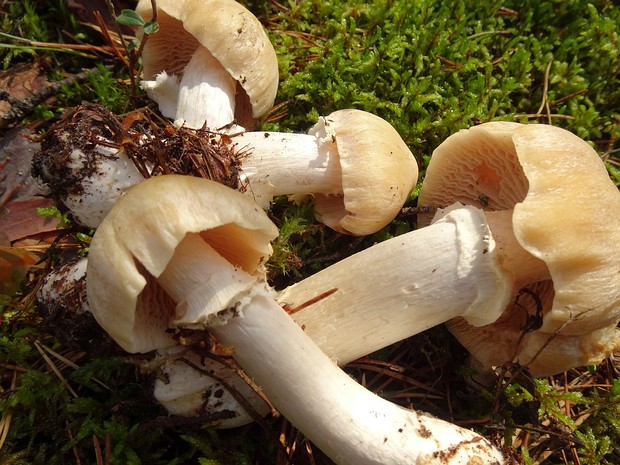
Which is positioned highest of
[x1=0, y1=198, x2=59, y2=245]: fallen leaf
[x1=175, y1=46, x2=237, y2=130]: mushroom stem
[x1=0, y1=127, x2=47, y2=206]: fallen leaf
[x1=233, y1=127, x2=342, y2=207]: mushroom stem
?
[x1=175, y1=46, x2=237, y2=130]: mushroom stem

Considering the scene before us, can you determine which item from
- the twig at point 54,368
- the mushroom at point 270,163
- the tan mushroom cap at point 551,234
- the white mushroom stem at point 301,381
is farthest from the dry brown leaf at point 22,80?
the tan mushroom cap at point 551,234

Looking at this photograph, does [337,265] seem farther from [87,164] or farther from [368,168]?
[87,164]

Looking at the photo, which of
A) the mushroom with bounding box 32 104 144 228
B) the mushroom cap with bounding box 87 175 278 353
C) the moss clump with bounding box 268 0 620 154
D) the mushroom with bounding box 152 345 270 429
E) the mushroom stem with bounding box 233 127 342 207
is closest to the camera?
the mushroom cap with bounding box 87 175 278 353

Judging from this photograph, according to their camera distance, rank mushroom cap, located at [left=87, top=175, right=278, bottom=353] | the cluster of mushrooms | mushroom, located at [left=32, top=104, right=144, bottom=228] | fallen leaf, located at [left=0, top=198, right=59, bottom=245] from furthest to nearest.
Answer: fallen leaf, located at [left=0, top=198, right=59, bottom=245] < mushroom, located at [left=32, top=104, right=144, bottom=228] < the cluster of mushrooms < mushroom cap, located at [left=87, top=175, right=278, bottom=353]

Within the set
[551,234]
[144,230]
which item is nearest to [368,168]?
[551,234]

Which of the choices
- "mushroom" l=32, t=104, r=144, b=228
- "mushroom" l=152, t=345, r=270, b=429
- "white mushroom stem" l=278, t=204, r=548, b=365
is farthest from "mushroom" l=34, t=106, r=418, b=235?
"mushroom" l=152, t=345, r=270, b=429

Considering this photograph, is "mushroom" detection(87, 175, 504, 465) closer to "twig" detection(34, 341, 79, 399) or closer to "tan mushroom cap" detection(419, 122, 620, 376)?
"tan mushroom cap" detection(419, 122, 620, 376)

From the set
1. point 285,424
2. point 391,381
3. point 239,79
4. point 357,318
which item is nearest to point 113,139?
point 239,79
